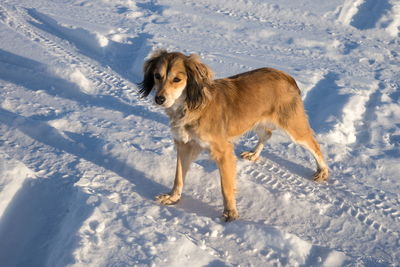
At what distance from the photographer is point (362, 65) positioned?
6.54 m

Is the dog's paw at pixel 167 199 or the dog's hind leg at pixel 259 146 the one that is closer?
the dog's paw at pixel 167 199

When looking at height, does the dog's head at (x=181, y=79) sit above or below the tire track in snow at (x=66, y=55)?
above

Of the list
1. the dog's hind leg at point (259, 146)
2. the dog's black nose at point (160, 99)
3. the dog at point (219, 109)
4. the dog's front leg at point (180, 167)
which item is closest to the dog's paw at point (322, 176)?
the dog at point (219, 109)

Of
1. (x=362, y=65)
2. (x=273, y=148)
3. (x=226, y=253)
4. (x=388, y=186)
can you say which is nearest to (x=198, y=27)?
(x=362, y=65)

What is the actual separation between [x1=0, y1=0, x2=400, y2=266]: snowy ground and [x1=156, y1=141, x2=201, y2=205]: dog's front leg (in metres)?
0.13

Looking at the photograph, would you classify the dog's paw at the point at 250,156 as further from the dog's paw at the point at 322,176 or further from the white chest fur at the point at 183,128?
the white chest fur at the point at 183,128

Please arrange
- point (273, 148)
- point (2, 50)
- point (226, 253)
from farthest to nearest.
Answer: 1. point (2, 50)
2. point (273, 148)
3. point (226, 253)

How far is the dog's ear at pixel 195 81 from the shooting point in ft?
11.6

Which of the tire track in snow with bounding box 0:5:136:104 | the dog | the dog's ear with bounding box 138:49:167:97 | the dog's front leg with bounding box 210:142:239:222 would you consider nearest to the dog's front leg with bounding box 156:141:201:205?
the dog

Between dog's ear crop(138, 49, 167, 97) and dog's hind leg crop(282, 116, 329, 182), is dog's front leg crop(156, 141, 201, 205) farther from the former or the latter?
dog's hind leg crop(282, 116, 329, 182)

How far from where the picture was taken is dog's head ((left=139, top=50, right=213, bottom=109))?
351cm

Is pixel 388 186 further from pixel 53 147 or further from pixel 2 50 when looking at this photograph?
pixel 2 50

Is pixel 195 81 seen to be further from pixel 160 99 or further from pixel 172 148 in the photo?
pixel 172 148

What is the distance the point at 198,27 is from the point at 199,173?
4.10 m
